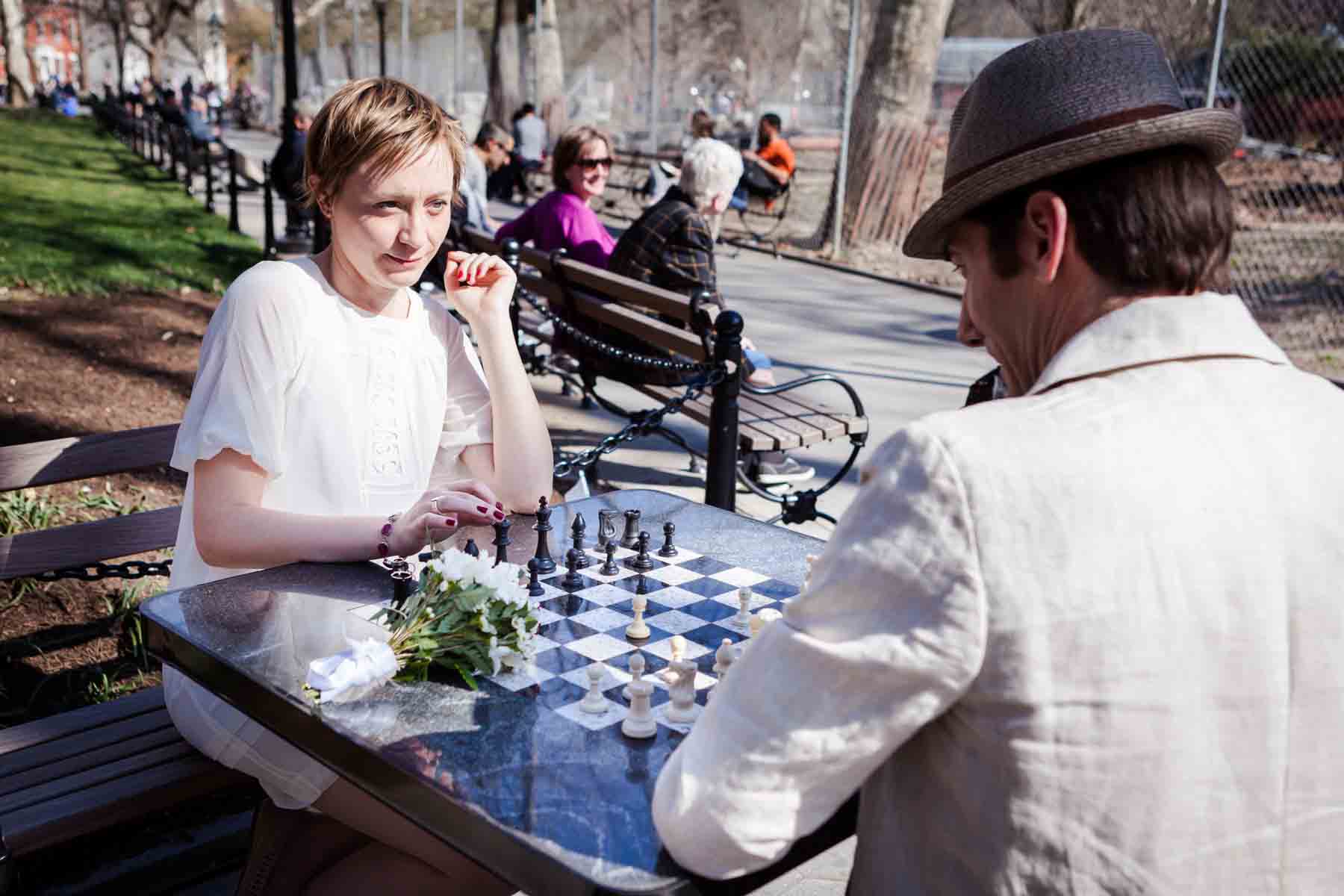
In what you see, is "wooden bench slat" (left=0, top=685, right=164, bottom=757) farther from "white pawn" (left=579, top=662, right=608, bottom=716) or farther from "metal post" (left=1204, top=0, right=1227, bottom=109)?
"metal post" (left=1204, top=0, right=1227, bottom=109)

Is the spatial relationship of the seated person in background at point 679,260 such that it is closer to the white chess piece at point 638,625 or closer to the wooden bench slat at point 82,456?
the wooden bench slat at point 82,456

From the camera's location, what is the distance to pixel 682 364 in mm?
5211

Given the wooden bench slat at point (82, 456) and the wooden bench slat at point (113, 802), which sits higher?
the wooden bench slat at point (82, 456)

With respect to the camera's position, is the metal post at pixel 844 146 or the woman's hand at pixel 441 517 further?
the metal post at pixel 844 146

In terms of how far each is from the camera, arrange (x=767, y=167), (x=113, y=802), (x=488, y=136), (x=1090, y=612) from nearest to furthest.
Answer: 1. (x=1090, y=612)
2. (x=113, y=802)
3. (x=488, y=136)
4. (x=767, y=167)

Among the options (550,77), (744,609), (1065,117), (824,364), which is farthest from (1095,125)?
(550,77)

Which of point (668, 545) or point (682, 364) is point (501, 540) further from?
point (682, 364)

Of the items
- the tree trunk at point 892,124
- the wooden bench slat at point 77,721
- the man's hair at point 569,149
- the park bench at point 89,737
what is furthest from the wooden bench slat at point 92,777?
the tree trunk at point 892,124

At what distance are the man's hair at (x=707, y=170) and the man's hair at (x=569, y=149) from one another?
3.73ft

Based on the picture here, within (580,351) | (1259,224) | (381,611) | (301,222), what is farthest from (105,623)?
(1259,224)

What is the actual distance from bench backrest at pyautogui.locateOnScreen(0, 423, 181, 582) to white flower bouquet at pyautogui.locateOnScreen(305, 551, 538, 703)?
1.55 metres

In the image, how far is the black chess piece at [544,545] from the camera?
2.40 meters

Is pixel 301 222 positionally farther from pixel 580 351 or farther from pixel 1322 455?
pixel 1322 455

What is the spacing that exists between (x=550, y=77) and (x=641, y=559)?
27.0 m
